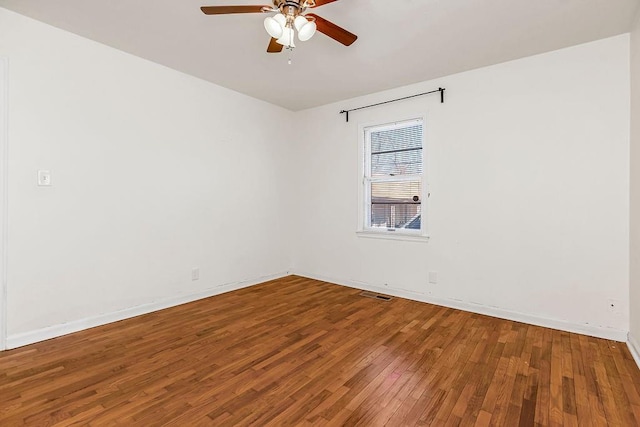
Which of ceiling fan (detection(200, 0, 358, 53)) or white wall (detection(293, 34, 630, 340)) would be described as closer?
ceiling fan (detection(200, 0, 358, 53))

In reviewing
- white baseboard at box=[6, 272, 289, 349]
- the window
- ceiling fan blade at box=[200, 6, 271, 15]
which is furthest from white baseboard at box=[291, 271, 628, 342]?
ceiling fan blade at box=[200, 6, 271, 15]

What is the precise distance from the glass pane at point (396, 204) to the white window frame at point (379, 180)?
57 millimetres

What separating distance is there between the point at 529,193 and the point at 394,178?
1.50 m

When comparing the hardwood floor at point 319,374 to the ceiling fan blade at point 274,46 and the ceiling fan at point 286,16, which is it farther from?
the ceiling fan blade at point 274,46

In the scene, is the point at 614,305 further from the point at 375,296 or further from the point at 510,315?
the point at 375,296

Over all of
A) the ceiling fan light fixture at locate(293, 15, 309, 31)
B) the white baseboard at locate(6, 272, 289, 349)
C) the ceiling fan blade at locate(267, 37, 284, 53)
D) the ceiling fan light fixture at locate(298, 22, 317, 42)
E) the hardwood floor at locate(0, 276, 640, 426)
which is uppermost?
the ceiling fan blade at locate(267, 37, 284, 53)

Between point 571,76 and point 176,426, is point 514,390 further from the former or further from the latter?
point 571,76

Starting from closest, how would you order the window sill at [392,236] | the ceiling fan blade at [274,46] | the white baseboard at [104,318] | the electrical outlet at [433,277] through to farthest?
the ceiling fan blade at [274,46], the white baseboard at [104,318], the electrical outlet at [433,277], the window sill at [392,236]

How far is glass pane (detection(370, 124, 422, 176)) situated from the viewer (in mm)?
3891

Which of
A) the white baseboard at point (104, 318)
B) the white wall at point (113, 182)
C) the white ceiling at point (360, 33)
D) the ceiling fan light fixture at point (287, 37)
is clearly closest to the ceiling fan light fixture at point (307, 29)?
the ceiling fan light fixture at point (287, 37)

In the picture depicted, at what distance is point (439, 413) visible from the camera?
1.74m

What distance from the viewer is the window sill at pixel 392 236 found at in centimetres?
380

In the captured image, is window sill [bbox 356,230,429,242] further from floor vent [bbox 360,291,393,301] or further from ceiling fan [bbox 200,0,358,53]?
ceiling fan [bbox 200,0,358,53]

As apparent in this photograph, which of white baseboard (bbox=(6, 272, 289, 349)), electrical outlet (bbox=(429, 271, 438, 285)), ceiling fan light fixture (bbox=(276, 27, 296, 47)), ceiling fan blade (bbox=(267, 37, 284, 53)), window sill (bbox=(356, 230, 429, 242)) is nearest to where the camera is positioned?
ceiling fan light fixture (bbox=(276, 27, 296, 47))
